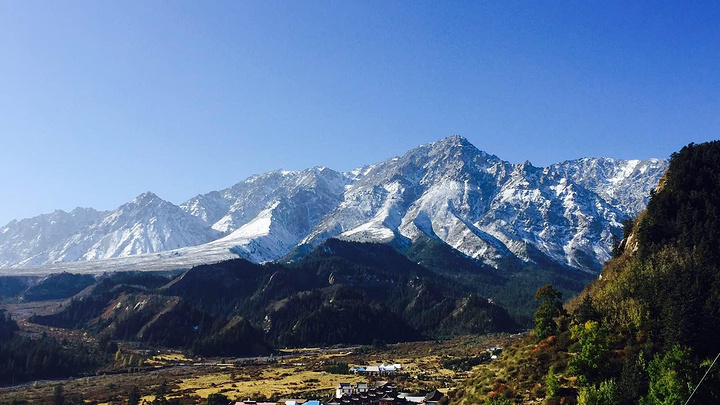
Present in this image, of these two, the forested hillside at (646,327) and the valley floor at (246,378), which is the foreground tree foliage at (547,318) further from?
the valley floor at (246,378)

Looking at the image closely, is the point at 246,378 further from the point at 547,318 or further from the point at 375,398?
the point at 547,318

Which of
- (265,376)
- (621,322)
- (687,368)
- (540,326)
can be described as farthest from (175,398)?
(687,368)

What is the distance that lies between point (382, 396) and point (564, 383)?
41.7 meters

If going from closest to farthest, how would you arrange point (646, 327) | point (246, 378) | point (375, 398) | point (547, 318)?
1. point (646, 327)
2. point (547, 318)
3. point (375, 398)
4. point (246, 378)

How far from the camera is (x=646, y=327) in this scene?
216 ft

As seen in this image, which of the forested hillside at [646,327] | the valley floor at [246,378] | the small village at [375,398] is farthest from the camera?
the valley floor at [246,378]

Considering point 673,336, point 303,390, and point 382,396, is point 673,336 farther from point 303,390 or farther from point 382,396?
point 303,390

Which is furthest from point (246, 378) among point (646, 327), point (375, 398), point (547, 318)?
point (646, 327)

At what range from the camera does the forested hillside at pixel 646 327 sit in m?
55.1

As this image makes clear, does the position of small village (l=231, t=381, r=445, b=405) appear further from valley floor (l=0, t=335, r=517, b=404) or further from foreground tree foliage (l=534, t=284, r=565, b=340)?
foreground tree foliage (l=534, t=284, r=565, b=340)

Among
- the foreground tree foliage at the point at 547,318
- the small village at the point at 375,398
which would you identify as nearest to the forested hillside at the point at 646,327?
the foreground tree foliage at the point at 547,318

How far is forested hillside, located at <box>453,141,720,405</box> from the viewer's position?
181 feet

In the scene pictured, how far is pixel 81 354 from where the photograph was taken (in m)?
163

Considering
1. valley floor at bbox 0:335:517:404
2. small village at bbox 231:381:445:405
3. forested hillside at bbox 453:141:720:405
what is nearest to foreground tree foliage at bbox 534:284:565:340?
forested hillside at bbox 453:141:720:405
